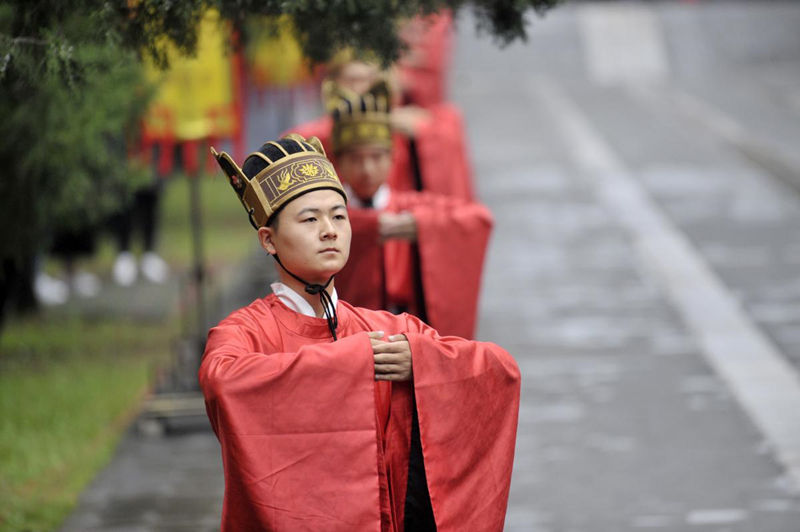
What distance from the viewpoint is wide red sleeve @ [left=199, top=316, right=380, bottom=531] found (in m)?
3.22

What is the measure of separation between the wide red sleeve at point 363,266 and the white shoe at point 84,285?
7.19 m

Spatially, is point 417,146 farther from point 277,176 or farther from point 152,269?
point 152,269

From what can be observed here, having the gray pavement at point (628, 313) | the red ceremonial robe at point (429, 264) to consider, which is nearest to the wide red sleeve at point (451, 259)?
the red ceremonial robe at point (429, 264)

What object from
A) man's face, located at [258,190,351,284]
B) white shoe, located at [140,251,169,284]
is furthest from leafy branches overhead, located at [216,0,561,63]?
white shoe, located at [140,251,169,284]

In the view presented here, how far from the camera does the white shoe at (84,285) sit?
12.1m

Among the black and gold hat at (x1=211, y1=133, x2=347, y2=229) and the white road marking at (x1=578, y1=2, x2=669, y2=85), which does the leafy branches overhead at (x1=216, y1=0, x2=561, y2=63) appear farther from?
the white road marking at (x1=578, y1=2, x2=669, y2=85)

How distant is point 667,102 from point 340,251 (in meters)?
16.4

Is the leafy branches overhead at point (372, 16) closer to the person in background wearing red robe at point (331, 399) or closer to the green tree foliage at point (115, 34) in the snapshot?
the green tree foliage at point (115, 34)

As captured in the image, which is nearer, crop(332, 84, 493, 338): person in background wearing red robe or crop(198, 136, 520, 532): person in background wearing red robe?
crop(198, 136, 520, 532): person in background wearing red robe

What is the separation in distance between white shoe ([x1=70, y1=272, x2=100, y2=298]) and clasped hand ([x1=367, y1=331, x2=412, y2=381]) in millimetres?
9079

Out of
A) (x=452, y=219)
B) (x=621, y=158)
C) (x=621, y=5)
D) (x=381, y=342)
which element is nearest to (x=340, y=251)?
(x=381, y=342)

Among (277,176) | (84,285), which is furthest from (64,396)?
(277,176)

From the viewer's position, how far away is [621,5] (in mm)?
28453

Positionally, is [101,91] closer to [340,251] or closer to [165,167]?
[165,167]
